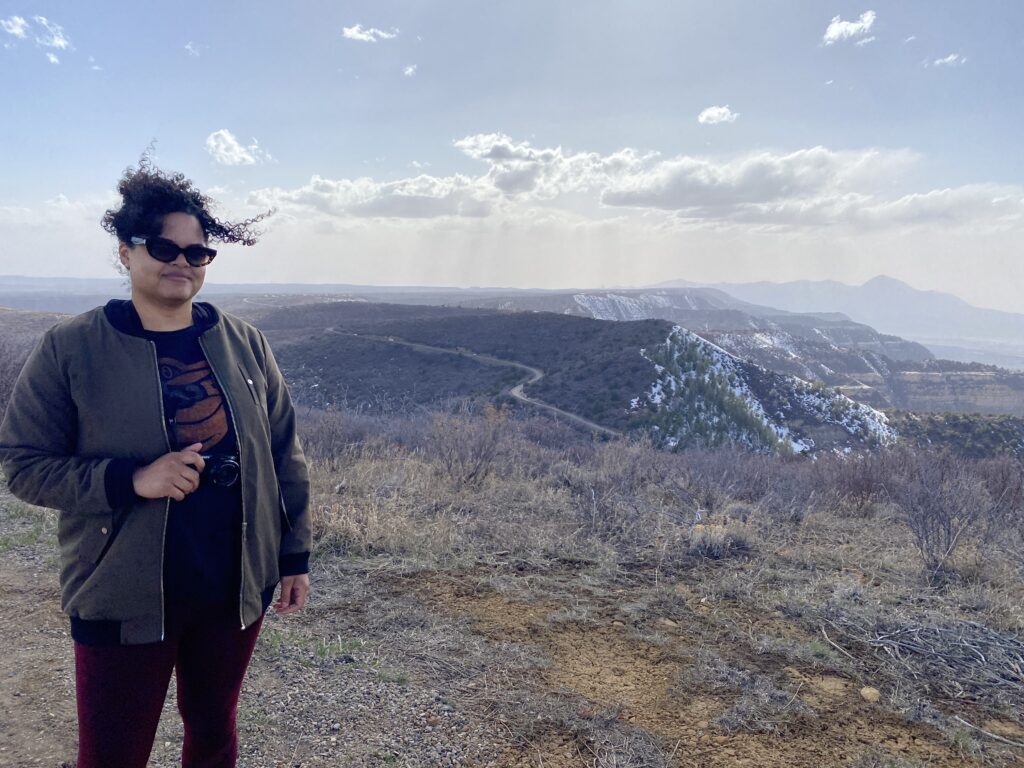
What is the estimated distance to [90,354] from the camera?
→ 1.57 meters

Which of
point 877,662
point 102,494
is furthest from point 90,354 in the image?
point 877,662

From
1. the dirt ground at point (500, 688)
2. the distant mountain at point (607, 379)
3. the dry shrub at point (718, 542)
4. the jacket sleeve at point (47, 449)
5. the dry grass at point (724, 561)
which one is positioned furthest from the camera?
the distant mountain at point (607, 379)

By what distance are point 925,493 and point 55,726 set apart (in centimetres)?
576

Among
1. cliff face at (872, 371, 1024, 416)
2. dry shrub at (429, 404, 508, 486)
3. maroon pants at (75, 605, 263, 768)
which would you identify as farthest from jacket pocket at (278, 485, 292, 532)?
cliff face at (872, 371, 1024, 416)

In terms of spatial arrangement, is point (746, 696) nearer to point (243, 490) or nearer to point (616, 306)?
point (243, 490)

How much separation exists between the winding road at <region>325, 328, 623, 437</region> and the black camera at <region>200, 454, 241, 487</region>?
22949mm

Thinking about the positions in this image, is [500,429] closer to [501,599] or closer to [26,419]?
[501,599]

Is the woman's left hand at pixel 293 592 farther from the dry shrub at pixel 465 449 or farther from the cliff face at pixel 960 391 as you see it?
the cliff face at pixel 960 391

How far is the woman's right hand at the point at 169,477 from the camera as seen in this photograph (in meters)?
1.51

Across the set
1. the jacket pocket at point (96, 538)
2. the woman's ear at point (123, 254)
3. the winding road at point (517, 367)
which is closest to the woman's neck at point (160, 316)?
the woman's ear at point (123, 254)

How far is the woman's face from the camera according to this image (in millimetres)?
1668

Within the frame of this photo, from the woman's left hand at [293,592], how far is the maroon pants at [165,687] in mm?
151

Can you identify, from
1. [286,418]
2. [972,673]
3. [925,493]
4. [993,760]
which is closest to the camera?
[286,418]

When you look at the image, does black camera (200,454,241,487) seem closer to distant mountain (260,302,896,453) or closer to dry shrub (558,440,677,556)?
dry shrub (558,440,677,556)
